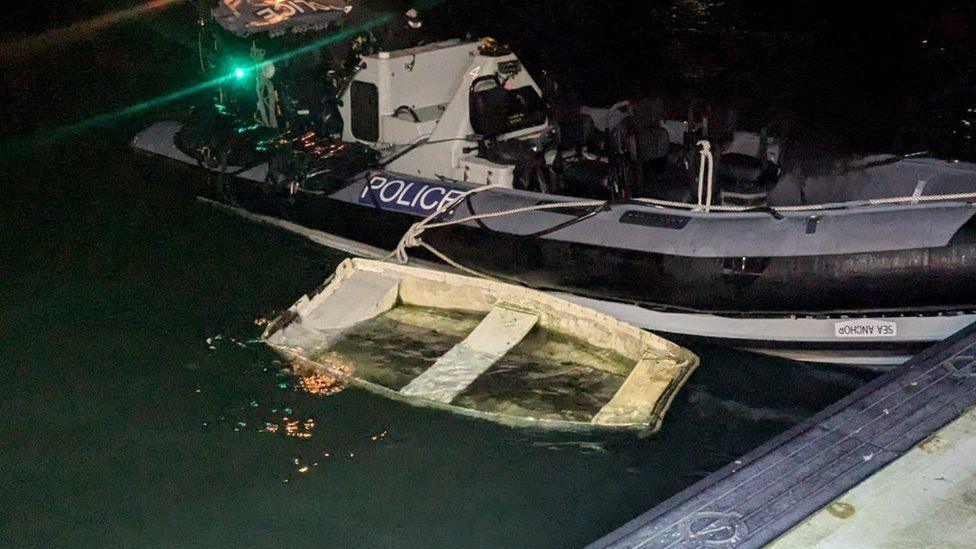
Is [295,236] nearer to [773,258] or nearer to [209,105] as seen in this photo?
[209,105]

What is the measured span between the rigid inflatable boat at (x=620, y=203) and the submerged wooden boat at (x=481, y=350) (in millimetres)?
270

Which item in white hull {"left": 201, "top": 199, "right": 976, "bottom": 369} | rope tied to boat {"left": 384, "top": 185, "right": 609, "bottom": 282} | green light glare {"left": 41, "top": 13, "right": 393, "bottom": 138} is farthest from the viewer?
green light glare {"left": 41, "top": 13, "right": 393, "bottom": 138}

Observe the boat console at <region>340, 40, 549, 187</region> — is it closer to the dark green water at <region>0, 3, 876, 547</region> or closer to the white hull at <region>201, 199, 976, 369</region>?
the dark green water at <region>0, 3, 876, 547</region>

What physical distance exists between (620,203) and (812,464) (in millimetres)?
2341

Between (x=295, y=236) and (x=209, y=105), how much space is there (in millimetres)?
1570

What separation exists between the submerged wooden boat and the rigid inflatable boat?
0.27 metres

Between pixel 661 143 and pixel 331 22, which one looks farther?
pixel 331 22

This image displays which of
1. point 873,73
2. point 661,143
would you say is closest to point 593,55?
point 873,73

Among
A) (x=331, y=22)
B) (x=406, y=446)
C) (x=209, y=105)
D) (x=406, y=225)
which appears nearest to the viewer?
(x=406, y=446)

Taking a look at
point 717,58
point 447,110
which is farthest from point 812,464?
point 717,58

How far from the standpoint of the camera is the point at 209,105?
8.39 meters

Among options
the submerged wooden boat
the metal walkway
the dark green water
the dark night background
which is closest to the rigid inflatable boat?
the submerged wooden boat

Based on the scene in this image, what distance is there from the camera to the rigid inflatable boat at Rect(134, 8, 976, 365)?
5.27 m

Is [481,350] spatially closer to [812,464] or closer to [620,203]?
[620,203]
